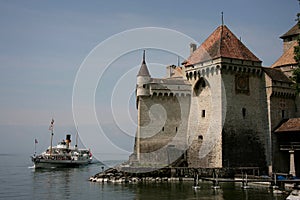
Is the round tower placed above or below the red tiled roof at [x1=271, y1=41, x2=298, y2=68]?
below

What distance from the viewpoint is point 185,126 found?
3319cm

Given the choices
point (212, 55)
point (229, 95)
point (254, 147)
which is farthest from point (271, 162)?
point (212, 55)

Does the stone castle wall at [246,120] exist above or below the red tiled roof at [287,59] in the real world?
below

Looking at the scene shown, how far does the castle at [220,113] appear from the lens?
29.9m

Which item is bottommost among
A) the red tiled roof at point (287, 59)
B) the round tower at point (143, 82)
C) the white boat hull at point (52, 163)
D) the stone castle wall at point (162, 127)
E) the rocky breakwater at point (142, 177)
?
the white boat hull at point (52, 163)

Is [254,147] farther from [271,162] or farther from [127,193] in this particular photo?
[127,193]

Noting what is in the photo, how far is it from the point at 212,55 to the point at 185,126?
7236 millimetres

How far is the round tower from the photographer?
32.7 meters

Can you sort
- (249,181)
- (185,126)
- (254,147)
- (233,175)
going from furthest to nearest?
(185,126)
(254,147)
(233,175)
(249,181)

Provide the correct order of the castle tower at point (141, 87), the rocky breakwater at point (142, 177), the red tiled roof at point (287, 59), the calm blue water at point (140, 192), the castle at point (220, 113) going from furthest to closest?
the red tiled roof at point (287, 59) < the castle tower at point (141, 87) < the castle at point (220, 113) < the rocky breakwater at point (142, 177) < the calm blue water at point (140, 192)

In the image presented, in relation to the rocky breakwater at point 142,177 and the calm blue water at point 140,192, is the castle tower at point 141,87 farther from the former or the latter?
the calm blue water at point 140,192

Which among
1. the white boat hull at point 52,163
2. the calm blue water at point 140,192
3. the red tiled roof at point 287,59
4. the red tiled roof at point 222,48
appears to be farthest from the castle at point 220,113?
the white boat hull at point 52,163

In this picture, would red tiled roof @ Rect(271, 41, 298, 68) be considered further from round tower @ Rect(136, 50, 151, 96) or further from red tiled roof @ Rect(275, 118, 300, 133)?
round tower @ Rect(136, 50, 151, 96)

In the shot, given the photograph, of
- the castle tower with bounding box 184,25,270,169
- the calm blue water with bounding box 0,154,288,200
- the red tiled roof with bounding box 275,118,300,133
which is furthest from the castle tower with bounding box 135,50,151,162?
the red tiled roof with bounding box 275,118,300,133
